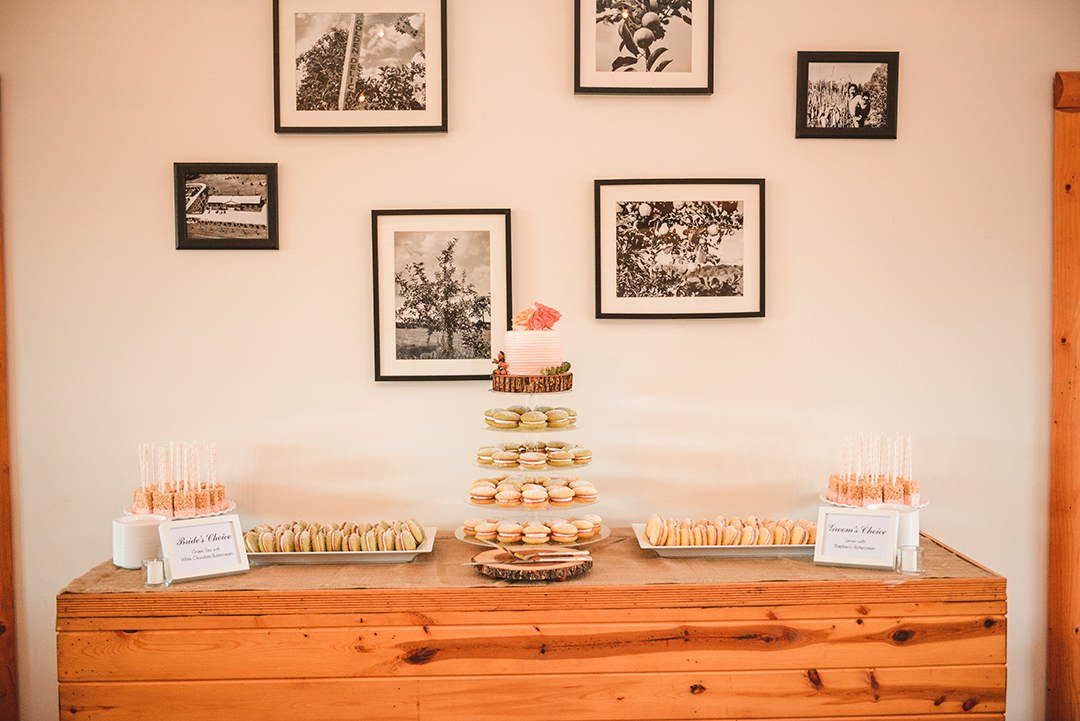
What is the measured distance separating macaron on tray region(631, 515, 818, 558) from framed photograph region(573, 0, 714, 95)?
1.52m

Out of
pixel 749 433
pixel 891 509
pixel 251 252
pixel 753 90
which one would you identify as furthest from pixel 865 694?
pixel 251 252

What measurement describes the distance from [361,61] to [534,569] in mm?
1820

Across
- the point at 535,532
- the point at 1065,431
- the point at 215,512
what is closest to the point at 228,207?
the point at 215,512

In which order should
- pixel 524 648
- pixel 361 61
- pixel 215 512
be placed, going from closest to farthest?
pixel 524 648
pixel 215 512
pixel 361 61

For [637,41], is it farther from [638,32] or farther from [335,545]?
[335,545]

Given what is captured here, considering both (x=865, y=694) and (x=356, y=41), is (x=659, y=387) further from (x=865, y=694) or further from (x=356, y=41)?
(x=356, y=41)

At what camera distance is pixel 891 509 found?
2.08 meters

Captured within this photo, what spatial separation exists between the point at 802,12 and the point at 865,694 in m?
2.25

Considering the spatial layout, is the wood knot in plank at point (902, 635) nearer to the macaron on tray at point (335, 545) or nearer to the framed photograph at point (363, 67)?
the macaron on tray at point (335, 545)

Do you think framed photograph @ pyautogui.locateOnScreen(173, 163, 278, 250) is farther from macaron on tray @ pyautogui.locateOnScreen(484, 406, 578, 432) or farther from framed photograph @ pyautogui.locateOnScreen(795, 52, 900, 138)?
framed photograph @ pyautogui.locateOnScreen(795, 52, 900, 138)

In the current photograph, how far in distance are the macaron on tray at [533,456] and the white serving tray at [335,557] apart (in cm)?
38

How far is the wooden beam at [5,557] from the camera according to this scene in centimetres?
239

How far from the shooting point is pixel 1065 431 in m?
2.45

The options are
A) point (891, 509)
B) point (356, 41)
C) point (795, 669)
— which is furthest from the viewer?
point (356, 41)
